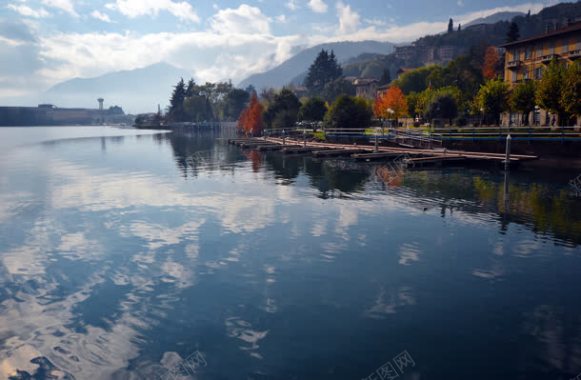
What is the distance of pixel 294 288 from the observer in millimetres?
16219

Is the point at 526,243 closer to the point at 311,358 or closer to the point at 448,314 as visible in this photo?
the point at 448,314

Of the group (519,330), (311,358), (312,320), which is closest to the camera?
(311,358)

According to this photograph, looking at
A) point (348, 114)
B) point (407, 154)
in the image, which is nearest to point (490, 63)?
point (348, 114)

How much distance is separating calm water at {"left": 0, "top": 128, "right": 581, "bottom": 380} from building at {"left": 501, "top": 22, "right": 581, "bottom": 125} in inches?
1884

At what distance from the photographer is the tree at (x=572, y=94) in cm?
4962

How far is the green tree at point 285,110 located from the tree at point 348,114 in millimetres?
25759

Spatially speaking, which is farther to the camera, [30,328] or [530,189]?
[530,189]

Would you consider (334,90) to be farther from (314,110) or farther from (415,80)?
(314,110)

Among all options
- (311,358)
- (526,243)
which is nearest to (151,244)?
(311,358)

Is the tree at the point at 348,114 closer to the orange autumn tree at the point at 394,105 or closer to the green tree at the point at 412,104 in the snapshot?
the orange autumn tree at the point at 394,105

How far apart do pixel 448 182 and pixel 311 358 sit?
1229 inches

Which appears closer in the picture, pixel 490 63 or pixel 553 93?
pixel 553 93

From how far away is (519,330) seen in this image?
12867 millimetres

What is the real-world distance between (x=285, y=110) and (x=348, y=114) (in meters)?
31.0
